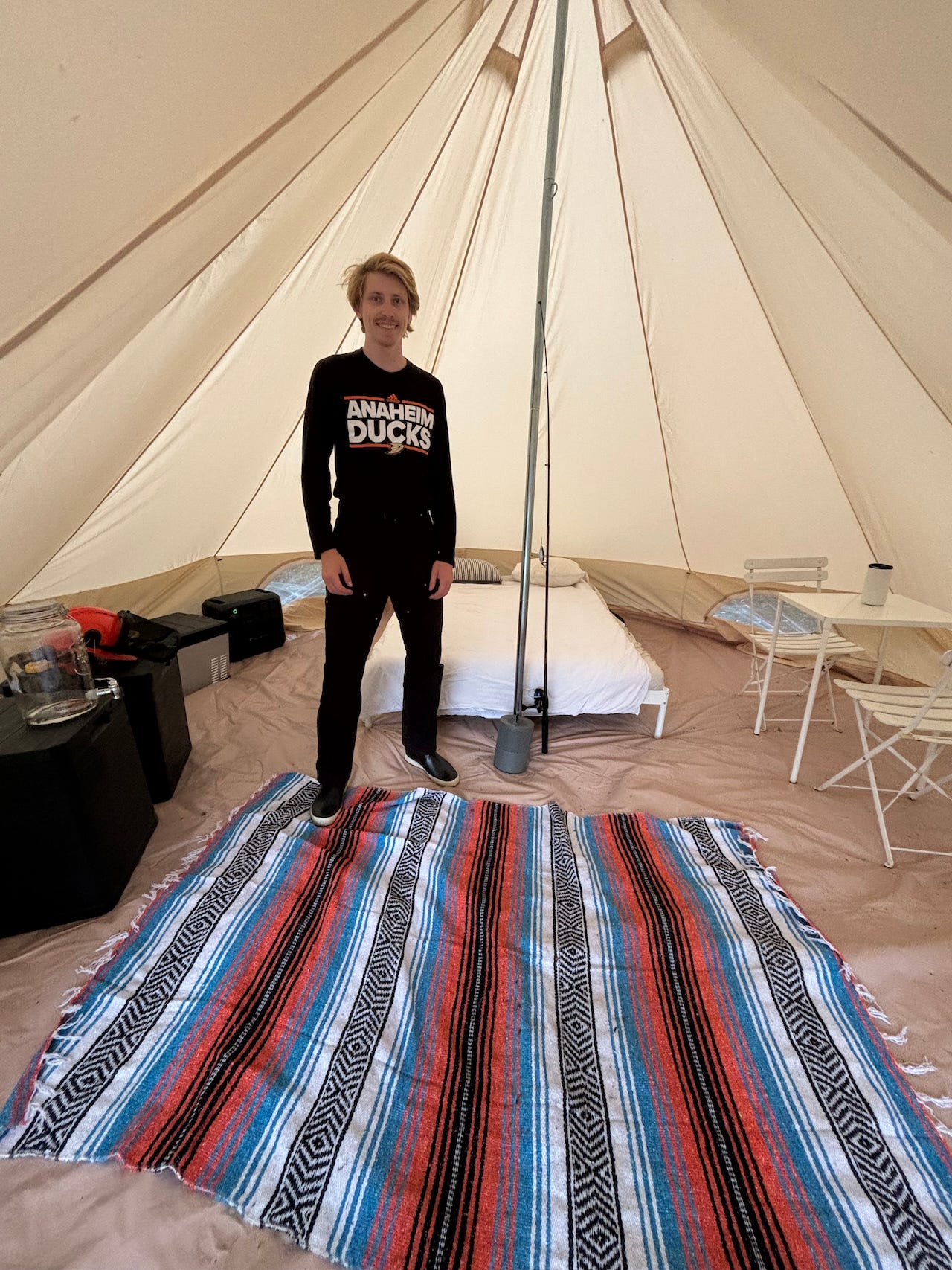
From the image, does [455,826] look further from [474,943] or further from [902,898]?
[902,898]

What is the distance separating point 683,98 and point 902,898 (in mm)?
2596

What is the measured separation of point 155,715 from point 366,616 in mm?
828

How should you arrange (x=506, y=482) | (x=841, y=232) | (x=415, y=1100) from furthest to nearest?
1. (x=506, y=482)
2. (x=841, y=232)
3. (x=415, y=1100)

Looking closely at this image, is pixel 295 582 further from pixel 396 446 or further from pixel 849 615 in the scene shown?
pixel 849 615

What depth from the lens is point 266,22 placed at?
1.02 meters

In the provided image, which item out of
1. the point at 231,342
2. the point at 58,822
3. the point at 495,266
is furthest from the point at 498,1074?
the point at 495,266

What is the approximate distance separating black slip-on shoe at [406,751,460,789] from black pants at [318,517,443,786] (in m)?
0.31

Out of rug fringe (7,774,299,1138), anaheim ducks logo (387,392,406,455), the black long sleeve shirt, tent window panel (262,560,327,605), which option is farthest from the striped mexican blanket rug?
tent window panel (262,560,327,605)

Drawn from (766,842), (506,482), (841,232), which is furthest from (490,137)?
(766,842)

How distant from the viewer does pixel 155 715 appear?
1.79 metres

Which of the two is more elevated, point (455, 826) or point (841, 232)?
point (841, 232)

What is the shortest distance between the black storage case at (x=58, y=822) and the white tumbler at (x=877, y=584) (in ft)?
8.56

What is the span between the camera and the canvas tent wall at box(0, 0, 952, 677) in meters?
1.07

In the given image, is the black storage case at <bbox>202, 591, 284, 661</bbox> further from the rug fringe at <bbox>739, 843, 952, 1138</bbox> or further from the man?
the rug fringe at <bbox>739, 843, 952, 1138</bbox>
